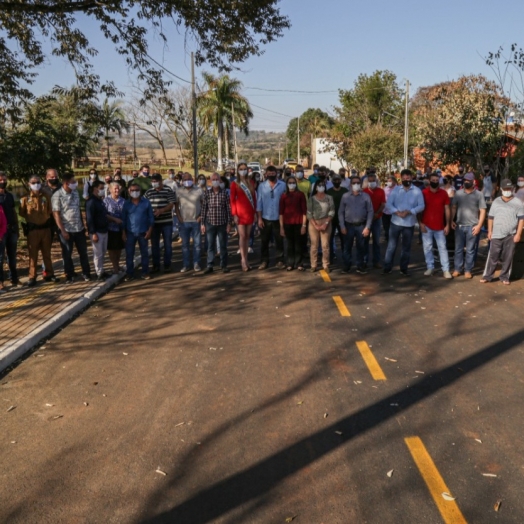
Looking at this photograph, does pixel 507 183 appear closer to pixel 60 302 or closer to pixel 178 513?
pixel 60 302

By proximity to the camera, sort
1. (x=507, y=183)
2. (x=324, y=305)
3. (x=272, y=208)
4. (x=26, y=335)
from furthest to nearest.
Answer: (x=272, y=208) → (x=507, y=183) → (x=324, y=305) → (x=26, y=335)

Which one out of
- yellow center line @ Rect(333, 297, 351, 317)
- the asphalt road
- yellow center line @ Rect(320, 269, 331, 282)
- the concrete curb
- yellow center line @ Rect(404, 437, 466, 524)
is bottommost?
yellow center line @ Rect(404, 437, 466, 524)

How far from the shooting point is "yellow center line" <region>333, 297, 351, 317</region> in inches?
329

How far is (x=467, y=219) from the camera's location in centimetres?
1100

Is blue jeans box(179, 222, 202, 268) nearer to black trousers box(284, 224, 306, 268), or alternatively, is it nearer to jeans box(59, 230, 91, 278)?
black trousers box(284, 224, 306, 268)

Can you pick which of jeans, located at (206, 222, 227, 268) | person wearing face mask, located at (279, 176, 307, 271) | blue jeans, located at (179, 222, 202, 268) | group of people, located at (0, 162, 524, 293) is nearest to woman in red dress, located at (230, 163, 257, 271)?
group of people, located at (0, 162, 524, 293)

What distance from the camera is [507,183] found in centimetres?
1029

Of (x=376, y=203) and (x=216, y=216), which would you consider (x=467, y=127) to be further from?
(x=216, y=216)

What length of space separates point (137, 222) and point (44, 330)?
4.11m

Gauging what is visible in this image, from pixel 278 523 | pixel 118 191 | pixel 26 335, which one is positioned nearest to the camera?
pixel 278 523

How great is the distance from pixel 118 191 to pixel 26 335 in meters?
4.60

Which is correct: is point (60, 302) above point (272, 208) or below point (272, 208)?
below

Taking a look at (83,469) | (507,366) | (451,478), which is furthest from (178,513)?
(507,366)

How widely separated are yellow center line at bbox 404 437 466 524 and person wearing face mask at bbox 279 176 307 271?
7.42 meters
